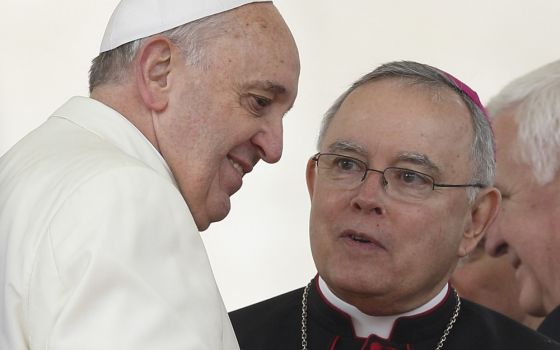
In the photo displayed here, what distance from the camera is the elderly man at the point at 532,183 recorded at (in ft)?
11.6

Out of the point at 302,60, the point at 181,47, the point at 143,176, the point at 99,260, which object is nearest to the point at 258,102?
the point at 181,47

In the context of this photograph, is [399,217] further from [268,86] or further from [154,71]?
[154,71]

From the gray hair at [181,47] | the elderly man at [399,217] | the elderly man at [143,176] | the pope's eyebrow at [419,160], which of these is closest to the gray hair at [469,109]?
the elderly man at [399,217]

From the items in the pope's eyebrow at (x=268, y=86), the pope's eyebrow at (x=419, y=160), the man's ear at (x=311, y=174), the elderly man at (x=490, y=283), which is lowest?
the elderly man at (x=490, y=283)

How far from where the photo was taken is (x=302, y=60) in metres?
5.52

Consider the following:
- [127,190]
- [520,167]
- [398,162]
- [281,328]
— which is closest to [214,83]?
[127,190]

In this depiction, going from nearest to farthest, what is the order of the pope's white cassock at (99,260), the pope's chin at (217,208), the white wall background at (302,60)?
1. the pope's white cassock at (99,260)
2. the pope's chin at (217,208)
3. the white wall background at (302,60)

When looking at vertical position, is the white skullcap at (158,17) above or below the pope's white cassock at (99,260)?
above

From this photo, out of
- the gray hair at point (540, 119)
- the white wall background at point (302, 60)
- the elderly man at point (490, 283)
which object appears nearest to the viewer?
the gray hair at point (540, 119)

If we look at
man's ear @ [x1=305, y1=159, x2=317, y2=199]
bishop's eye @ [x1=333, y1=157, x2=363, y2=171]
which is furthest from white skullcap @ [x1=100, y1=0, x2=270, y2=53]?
man's ear @ [x1=305, y1=159, x2=317, y2=199]

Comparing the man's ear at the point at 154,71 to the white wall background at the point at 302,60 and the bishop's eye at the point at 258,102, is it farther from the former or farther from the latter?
the white wall background at the point at 302,60

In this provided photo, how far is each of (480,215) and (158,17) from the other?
112 cm

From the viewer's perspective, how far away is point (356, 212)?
3.03 metres

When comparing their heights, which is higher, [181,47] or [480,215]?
[181,47]
